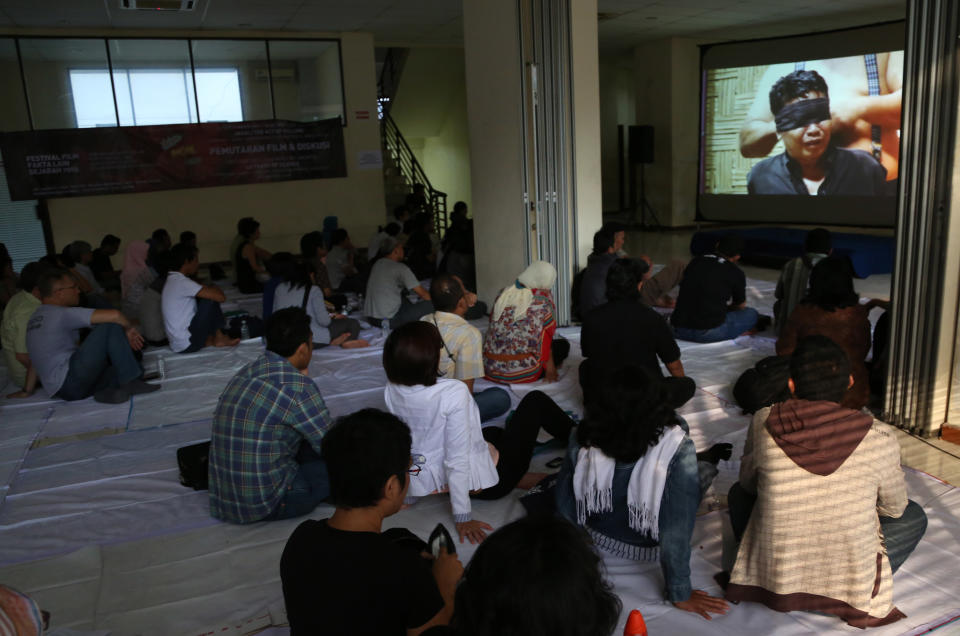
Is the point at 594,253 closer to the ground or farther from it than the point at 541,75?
closer to the ground

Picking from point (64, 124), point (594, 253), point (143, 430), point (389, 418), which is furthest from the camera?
point (64, 124)

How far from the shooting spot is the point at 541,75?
5.91 m

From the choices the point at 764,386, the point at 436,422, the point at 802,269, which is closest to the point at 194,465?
the point at 436,422

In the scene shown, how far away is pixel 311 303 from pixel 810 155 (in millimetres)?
8491

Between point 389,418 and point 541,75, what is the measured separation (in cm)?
476

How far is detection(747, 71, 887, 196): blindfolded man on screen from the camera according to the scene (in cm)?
1029

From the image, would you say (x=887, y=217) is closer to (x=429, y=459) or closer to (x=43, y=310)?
(x=429, y=459)

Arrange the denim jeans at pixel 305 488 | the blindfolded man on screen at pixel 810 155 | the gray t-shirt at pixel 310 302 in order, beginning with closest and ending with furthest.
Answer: the denim jeans at pixel 305 488 → the gray t-shirt at pixel 310 302 → the blindfolded man on screen at pixel 810 155

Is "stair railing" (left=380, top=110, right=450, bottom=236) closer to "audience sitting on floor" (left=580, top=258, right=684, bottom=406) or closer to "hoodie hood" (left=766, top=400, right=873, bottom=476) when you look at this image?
"audience sitting on floor" (left=580, top=258, right=684, bottom=406)

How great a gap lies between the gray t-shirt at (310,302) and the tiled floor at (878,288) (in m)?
3.92

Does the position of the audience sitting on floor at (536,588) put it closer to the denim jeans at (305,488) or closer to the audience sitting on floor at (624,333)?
the denim jeans at (305,488)

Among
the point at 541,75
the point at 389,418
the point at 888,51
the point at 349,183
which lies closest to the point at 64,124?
the point at 349,183

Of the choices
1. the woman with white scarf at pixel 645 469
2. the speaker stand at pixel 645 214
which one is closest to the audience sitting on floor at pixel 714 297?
the woman with white scarf at pixel 645 469

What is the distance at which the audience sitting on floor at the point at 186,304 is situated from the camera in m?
5.68
